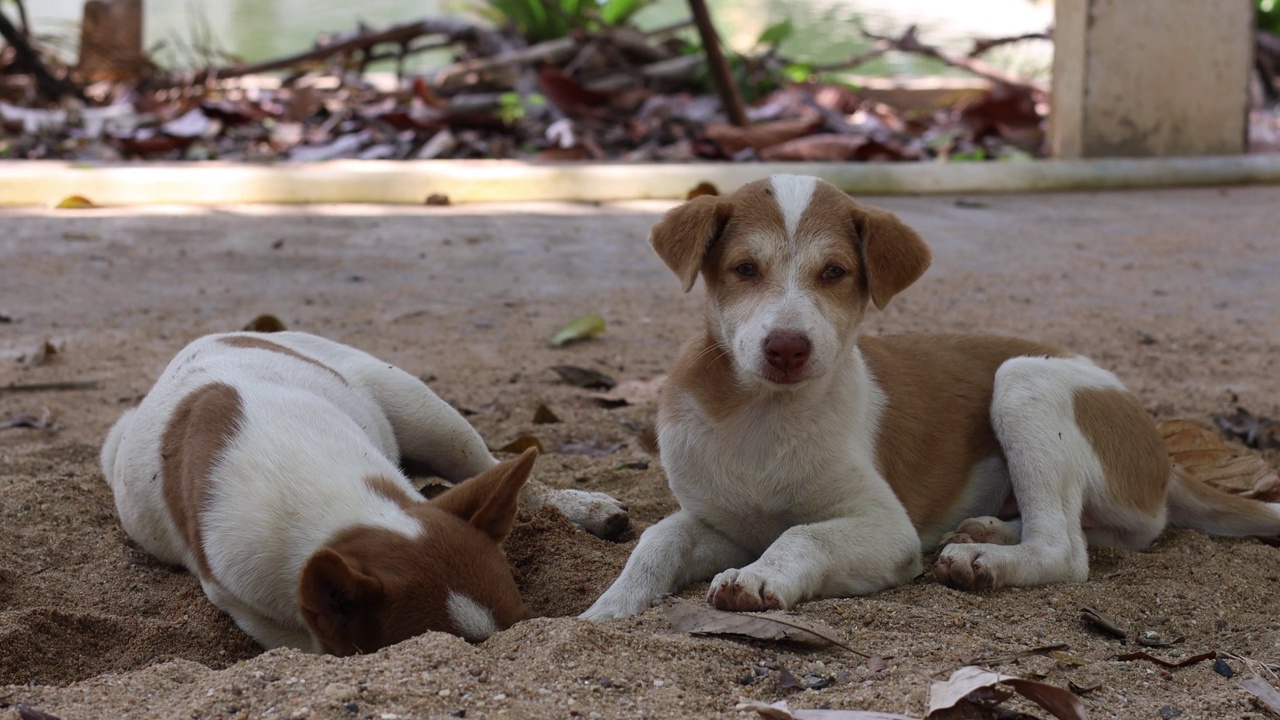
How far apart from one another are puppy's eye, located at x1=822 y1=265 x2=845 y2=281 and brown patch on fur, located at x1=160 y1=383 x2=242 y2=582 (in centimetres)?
180

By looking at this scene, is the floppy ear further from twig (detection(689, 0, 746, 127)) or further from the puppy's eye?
twig (detection(689, 0, 746, 127))

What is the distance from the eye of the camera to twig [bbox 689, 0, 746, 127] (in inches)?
407

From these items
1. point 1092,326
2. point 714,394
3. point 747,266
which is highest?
point 747,266

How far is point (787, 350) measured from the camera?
3.48 metres

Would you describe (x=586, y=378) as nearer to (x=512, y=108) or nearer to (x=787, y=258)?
(x=787, y=258)

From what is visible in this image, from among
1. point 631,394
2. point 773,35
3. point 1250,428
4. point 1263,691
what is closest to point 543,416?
point 631,394

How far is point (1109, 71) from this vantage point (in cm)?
1109

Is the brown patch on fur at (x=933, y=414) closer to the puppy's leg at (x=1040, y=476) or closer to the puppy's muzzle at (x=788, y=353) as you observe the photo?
the puppy's leg at (x=1040, y=476)

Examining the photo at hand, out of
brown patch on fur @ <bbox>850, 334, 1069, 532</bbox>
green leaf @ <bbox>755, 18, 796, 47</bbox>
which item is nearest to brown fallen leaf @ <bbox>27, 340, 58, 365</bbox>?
brown patch on fur @ <bbox>850, 334, 1069, 532</bbox>

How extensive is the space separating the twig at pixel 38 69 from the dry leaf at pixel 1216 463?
37.6 feet

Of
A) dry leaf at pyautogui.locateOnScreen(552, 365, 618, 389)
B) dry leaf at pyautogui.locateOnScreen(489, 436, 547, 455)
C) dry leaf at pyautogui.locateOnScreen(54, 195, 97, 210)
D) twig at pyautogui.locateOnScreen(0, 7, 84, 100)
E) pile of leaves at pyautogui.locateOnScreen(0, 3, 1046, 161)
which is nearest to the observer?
dry leaf at pyautogui.locateOnScreen(489, 436, 547, 455)

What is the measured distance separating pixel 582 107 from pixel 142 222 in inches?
201

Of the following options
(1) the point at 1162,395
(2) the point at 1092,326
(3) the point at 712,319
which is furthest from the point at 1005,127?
(3) the point at 712,319

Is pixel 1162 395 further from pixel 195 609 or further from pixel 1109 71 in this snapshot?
pixel 1109 71
